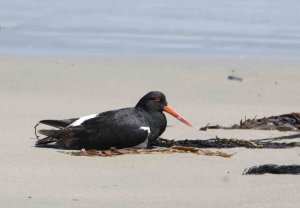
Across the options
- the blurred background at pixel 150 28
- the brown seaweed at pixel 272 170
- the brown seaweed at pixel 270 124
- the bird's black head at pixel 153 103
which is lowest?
the brown seaweed at pixel 272 170

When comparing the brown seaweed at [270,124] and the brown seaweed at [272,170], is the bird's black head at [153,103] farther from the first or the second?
the brown seaweed at [272,170]

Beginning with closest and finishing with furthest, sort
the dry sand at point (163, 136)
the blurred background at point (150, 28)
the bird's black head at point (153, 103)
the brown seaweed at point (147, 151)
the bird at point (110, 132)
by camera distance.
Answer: the dry sand at point (163, 136)
the brown seaweed at point (147, 151)
the bird at point (110, 132)
the bird's black head at point (153, 103)
the blurred background at point (150, 28)

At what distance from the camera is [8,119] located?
8.96 m

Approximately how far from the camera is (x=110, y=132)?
7.62 m

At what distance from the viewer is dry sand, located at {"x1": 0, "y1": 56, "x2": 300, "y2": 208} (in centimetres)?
585

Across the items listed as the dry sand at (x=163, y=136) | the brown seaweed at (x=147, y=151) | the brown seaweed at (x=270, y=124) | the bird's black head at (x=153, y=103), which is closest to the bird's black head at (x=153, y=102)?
the bird's black head at (x=153, y=103)

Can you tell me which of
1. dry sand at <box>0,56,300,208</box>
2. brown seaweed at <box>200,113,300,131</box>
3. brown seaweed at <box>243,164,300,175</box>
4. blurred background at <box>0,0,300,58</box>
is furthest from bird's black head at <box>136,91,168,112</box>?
blurred background at <box>0,0,300,58</box>

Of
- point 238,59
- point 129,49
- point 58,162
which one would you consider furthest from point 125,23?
point 58,162

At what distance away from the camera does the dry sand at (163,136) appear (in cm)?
585

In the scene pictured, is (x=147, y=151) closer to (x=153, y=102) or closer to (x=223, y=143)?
(x=153, y=102)

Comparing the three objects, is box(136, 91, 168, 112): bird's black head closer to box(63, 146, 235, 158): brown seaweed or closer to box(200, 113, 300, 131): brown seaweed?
box(63, 146, 235, 158): brown seaweed

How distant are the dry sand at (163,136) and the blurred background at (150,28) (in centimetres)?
141

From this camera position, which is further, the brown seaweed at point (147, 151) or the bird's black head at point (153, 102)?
the bird's black head at point (153, 102)

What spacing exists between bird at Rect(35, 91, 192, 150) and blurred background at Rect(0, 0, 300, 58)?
7232 mm
